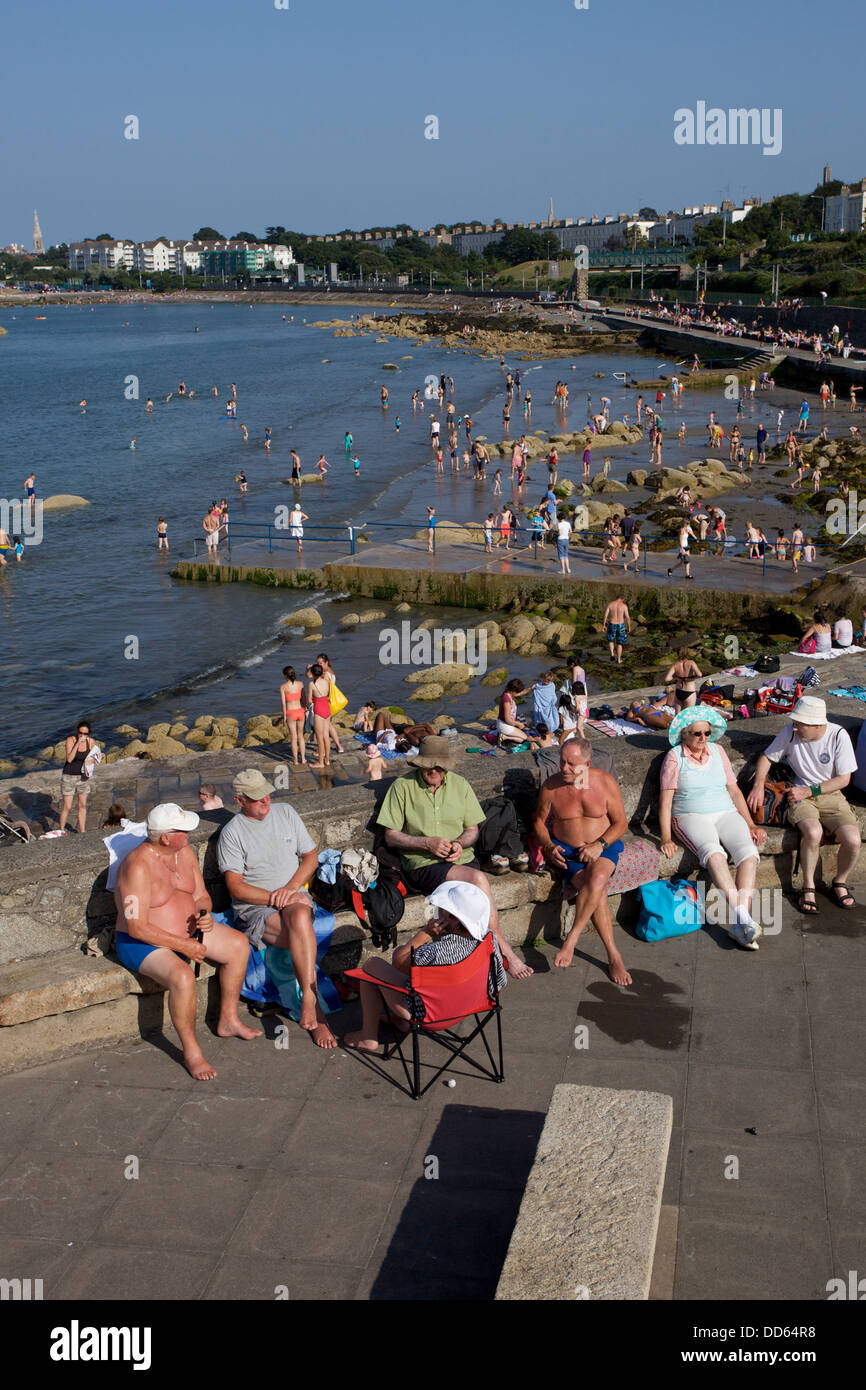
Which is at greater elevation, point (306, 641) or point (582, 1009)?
point (582, 1009)

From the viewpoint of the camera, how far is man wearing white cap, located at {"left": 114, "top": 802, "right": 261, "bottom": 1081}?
17.4ft

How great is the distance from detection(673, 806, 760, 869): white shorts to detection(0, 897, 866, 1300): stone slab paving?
26.7 inches

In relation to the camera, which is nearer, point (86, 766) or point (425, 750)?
point (425, 750)

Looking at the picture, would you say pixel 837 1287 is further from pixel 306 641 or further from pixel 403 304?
pixel 403 304

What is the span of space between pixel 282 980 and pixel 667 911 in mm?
2069

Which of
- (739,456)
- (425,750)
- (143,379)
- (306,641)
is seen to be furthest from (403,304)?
(425,750)

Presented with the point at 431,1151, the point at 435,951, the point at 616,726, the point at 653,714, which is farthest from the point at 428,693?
the point at 431,1151

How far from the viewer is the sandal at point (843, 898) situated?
660cm

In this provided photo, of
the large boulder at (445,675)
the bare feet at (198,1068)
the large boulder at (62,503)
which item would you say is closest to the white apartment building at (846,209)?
the large boulder at (62,503)

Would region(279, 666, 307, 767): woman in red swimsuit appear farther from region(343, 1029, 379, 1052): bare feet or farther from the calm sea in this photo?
region(343, 1029, 379, 1052): bare feet

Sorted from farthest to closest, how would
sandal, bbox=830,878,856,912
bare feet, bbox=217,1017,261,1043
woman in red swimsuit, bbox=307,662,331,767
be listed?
woman in red swimsuit, bbox=307,662,331,767
sandal, bbox=830,878,856,912
bare feet, bbox=217,1017,261,1043

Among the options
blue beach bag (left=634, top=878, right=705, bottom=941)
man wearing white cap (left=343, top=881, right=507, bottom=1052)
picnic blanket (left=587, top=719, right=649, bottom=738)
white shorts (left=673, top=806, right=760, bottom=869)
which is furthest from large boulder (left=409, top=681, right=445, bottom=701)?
man wearing white cap (left=343, top=881, right=507, bottom=1052)

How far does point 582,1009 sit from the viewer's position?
573cm
